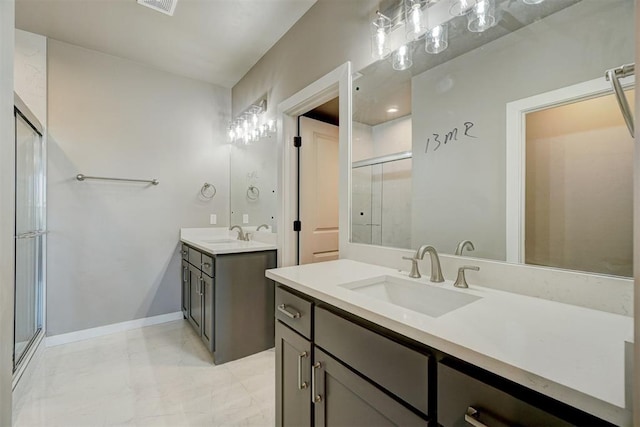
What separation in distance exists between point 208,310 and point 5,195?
5.34 feet

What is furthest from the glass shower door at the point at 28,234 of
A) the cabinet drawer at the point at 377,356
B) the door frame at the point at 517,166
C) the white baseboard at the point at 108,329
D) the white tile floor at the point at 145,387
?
the door frame at the point at 517,166

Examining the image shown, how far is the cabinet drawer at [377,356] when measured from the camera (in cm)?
69

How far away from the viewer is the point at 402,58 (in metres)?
1.42

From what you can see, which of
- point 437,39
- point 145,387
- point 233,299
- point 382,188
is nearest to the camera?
point 437,39

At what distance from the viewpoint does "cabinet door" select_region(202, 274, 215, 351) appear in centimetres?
212

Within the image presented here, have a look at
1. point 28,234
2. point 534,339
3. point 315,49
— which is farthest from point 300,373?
point 28,234

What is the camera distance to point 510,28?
41.3 inches

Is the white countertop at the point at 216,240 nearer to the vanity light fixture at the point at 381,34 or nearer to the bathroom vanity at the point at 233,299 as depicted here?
the bathroom vanity at the point at 233,299

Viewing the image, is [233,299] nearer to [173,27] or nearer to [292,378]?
[292,378]

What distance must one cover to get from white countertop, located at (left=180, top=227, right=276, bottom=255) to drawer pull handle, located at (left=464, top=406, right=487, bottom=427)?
1836 millimetres

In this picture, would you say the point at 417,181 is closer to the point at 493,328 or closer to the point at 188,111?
the point at 493,328

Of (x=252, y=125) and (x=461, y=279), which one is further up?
(x=252, y=125)

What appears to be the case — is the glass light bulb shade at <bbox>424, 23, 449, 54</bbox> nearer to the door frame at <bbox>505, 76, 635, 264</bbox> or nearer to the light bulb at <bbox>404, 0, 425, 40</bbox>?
the light bulb at <bbox>404, 0, 425, 40</bbox>

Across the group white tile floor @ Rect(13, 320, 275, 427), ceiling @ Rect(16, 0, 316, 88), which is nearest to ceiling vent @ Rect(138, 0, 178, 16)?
ceiling @ Rect(16, 0, 316, 88)
